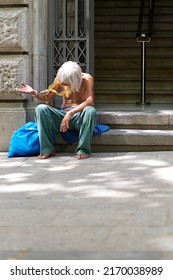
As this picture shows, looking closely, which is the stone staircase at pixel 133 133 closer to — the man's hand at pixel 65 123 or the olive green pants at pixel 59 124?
the olive green pants at pixel 59 124

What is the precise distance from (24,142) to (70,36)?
1.78 m

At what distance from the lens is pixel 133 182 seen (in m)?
6.11

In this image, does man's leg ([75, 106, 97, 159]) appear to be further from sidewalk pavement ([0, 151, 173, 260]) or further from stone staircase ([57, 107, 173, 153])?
stone staircase ([57, 107, 173, 153])

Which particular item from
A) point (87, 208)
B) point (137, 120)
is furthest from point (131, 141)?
point (87, 208)

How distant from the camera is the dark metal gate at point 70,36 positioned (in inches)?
344

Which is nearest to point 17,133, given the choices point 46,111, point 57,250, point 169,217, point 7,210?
point 46,111

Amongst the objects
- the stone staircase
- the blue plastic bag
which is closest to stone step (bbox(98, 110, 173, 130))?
the stone staircase

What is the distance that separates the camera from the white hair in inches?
303

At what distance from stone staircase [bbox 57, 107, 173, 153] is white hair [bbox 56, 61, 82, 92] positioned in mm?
772

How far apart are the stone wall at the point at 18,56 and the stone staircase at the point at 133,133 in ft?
2.35

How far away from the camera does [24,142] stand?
793cm

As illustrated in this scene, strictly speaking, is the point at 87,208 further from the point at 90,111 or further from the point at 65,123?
the point at 90,111
